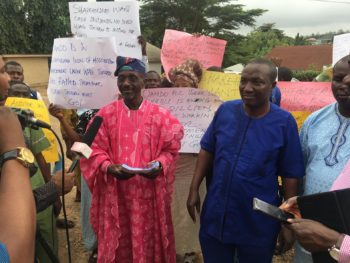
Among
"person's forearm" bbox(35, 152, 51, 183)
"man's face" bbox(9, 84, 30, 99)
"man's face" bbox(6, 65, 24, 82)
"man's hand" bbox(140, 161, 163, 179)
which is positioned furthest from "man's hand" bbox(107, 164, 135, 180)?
"man's face" bbox(6, 65, 24, 82)

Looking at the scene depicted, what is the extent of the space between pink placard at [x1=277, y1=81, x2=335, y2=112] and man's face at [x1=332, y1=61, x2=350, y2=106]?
1400mm

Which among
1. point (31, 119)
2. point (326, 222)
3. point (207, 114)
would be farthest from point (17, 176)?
point (207, 114)

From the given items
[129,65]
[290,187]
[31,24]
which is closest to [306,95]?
[290,187]

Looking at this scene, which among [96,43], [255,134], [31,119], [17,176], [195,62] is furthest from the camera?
[195,62]

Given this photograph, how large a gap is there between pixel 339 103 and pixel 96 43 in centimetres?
194

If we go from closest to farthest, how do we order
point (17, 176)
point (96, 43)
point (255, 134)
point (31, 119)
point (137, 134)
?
1. point (17, 176)
2. point (31, 119)
3. point (255, 134)
4. point (137, 134)
5. point (96, 43)

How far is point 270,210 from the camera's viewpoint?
5.10 feet

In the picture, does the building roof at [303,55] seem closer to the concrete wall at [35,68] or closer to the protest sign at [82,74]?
the concrete wall at [35,68]

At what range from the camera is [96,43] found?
3035 mm

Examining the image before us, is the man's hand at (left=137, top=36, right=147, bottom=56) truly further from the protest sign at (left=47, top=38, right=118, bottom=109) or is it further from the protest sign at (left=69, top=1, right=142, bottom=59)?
the protest sign at (left=47, top=38, right=118, bottom=109)

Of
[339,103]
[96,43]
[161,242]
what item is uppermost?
[96,43]

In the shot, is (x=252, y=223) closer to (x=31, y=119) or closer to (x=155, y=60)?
(x=31, y=119)

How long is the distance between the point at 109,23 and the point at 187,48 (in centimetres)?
94

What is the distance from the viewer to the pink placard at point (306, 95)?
3.35 metres
